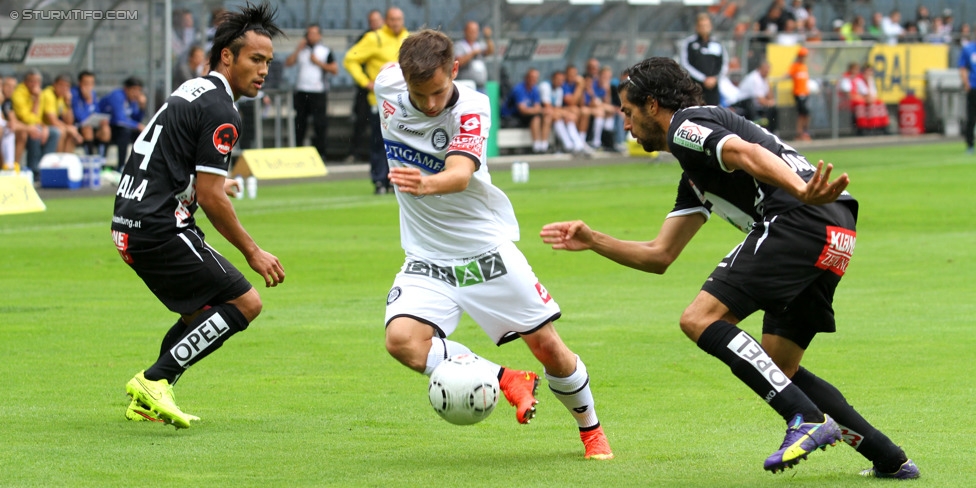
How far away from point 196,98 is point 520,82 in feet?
74.3

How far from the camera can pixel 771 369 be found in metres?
5.52

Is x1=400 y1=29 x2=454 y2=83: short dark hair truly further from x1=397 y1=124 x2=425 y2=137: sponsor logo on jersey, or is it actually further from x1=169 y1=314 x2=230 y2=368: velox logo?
x1=169 y1=314 x2=230 y2=368: velox logo

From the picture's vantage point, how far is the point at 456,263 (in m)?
6.41

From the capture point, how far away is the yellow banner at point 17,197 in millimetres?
18125

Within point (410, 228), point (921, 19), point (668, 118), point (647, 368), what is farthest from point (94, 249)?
point (921, 19)

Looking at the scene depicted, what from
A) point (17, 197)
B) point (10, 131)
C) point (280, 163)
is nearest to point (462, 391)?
point (17, 197)

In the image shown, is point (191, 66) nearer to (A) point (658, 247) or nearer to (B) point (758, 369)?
(A) point (658, 247)

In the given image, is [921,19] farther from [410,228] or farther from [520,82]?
[410,228]

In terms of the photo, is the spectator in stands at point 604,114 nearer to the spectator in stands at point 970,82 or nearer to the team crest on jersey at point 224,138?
the spectator in stands at point 970,82

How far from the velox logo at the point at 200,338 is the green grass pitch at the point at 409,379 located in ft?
1.18

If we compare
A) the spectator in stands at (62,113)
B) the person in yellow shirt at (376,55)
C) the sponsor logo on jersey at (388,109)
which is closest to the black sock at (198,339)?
the sponsor logo on jersey at (388,109)

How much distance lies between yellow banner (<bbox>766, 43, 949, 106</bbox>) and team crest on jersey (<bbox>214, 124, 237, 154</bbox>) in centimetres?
2845

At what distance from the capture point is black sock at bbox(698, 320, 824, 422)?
18.0 ft

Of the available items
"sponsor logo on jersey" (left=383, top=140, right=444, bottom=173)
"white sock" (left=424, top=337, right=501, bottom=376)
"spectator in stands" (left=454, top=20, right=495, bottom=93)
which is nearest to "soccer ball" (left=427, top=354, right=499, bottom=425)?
"white sock" (left=424, top=337, right=501, bottom=376)
